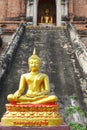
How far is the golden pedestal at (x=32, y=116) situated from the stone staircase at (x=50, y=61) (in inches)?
118

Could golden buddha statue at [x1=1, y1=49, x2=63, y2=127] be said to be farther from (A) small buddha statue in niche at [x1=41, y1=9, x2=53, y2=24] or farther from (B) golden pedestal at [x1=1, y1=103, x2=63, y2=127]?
(A) small buddha statue in niche at [x1=41, y1=9, x2=53, y2=24]

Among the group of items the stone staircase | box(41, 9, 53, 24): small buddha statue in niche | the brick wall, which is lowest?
the stone staircase

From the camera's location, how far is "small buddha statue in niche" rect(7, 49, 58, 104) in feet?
17.2

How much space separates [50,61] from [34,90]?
6.08 metres

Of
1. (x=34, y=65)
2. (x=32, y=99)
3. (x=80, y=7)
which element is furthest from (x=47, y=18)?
(x=32, y=99)

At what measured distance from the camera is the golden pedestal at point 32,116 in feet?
16.3

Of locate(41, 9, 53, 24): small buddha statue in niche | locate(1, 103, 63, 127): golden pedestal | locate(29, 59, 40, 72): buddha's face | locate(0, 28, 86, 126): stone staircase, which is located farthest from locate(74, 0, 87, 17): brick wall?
locate(1, 103, 63, 127): golden pedestal

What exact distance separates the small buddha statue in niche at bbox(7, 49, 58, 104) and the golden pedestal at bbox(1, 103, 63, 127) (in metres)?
0.15

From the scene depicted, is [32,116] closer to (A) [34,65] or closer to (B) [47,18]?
(A) [34,65]

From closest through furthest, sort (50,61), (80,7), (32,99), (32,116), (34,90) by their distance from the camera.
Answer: (32,116), (32,99), (34,90), (50,61), (80,7)

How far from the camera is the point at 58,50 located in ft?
42.4

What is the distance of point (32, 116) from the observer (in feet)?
16.5

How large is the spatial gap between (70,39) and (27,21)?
656cm

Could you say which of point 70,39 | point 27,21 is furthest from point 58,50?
point 27,21
